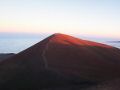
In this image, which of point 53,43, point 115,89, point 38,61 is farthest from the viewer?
point 53,43

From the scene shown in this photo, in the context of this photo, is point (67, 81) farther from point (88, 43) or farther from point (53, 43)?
point (88, 43)

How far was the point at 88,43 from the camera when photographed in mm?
13930

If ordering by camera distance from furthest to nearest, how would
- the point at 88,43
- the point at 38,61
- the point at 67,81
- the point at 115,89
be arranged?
the point at 88,43, the point at 38,61, the point at 67,81, the point at 115,89

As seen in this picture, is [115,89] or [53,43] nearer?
[115,89]

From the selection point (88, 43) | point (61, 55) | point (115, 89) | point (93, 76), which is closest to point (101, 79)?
point (93, 76)

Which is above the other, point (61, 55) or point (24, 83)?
point (61, 55)

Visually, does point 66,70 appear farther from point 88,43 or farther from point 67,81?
point 88,43

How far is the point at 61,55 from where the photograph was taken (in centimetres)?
1225

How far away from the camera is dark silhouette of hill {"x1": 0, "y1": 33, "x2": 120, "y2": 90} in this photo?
433 inches

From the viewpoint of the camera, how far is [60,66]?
11.5 metres

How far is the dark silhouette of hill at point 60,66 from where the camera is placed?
11.0 metres

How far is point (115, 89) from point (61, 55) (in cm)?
312

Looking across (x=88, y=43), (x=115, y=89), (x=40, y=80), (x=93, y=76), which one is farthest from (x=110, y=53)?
(x=40, y=80)

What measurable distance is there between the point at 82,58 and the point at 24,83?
307 centimetres
